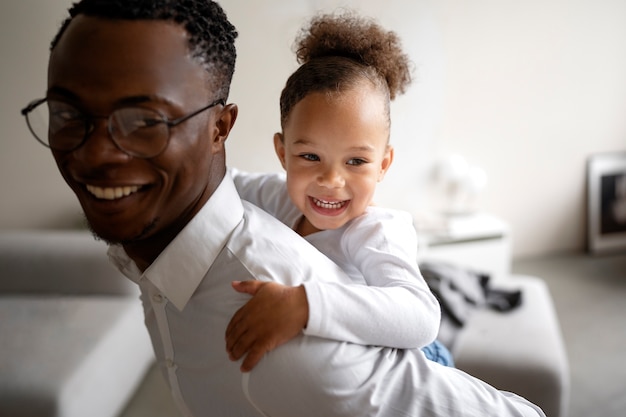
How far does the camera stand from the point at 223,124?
0.68m

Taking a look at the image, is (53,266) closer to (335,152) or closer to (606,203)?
(335,152)

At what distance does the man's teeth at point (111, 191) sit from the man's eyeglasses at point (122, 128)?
42 mm

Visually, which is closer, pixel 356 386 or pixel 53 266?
pixel 356 386

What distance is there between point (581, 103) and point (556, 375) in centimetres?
220

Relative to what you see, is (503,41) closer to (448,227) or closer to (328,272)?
(448,227)

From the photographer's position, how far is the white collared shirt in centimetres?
66

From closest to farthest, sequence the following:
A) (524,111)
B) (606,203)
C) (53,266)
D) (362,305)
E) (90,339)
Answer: (362,305) → (90,339) → (53,266) → (524,111) → (606,203)

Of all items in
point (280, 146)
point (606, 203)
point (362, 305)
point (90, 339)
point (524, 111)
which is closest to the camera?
point (362, 305)

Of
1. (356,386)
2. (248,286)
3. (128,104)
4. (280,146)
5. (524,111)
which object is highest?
(128,104)

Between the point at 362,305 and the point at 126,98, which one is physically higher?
the point at 126,98

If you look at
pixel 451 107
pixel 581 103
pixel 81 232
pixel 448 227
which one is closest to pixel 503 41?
pixel 451 107

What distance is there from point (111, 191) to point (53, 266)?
1.90 m

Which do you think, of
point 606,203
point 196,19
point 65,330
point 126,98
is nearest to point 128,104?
point 126,98

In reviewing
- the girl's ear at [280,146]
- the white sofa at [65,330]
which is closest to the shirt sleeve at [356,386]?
the girl's ear at [280,146]
